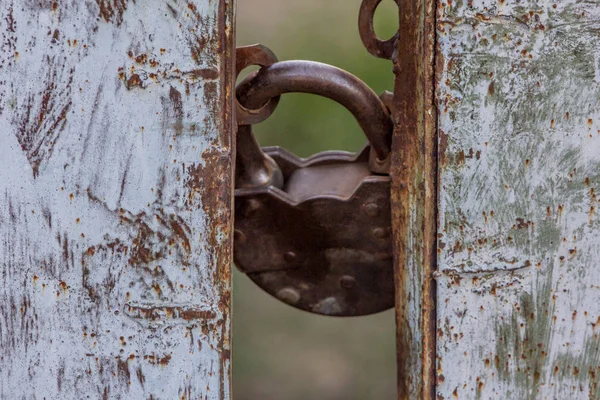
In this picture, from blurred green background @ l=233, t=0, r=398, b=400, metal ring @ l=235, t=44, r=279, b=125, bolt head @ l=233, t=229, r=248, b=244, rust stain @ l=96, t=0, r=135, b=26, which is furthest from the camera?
blurred green background @ l=233, t=0, r=398, b=400

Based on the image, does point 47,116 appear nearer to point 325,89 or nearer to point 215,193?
point 215,193

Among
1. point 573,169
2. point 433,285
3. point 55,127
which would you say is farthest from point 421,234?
point 55,127

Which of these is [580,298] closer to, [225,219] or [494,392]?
[494,392]

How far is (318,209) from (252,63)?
0.20m

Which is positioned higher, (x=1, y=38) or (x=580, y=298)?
(x=1, y=38)

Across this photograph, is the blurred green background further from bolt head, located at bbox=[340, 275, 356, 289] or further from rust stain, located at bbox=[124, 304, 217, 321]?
rust stain, located at bbox=[124, 304, 217, 321]

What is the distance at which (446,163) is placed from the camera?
33.4 inches

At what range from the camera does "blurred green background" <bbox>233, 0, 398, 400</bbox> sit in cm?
240

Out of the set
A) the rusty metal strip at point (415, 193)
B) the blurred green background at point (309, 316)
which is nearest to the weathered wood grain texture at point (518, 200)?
the rusty metal strip at point (415, 193)

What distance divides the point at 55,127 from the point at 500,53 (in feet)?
1.47

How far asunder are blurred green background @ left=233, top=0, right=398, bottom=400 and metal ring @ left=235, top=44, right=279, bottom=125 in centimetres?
143

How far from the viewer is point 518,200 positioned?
0.87 metres

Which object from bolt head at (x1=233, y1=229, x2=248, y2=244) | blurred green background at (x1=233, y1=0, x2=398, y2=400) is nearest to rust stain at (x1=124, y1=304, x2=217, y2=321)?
bolt head at (x1=233, y1=229, x2=248, y2=244)

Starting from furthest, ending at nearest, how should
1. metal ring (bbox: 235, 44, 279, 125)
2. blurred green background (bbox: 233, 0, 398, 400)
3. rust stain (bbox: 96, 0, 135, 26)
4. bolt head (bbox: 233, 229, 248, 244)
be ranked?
blurred green background (bbox: 233, 0, 398, 400) → bolt head (bbox: 233, 229, 248, 244) → metal ring (bbox: 235, 44, 279, 125) → rust stain (bbox: 96, 0, 135, 26)
